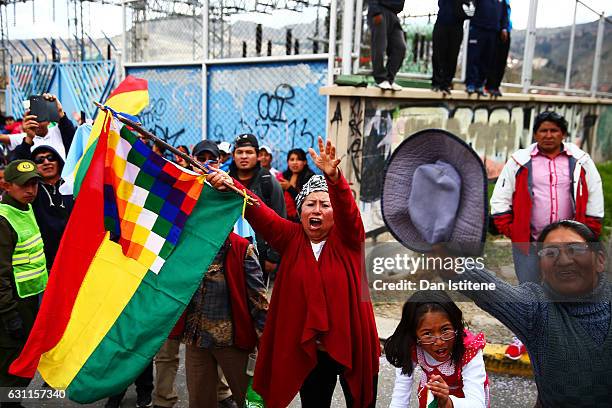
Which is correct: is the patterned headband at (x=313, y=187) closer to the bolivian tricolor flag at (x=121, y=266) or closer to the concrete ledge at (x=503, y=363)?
the bolivian tricolor flag at (x=121, y=266)

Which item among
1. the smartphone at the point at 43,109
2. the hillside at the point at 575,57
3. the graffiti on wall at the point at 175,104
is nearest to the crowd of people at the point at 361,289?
the smartphone at the point at 43,109

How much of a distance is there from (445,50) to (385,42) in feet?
3.61

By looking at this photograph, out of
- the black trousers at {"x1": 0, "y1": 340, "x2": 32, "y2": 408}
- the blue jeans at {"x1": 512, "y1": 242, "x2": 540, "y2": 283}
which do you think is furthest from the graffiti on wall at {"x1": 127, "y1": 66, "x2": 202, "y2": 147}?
the blue jeans at {"x1": 512, "y1": 242, "x2": 540, "y2": 283}

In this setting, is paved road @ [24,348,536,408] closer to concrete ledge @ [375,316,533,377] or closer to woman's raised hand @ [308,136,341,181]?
concrete ledge @ [375,316,533,377]

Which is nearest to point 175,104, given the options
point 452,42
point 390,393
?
point 452,42

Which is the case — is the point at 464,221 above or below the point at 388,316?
above

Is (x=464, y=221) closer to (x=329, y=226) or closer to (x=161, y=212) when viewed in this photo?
(x=329, y=226)

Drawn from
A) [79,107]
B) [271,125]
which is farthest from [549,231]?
[79,107]

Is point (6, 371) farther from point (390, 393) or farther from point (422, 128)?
point (422, 128)

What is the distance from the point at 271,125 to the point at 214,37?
222 centimetres

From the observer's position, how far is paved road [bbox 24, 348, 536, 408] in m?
3.95

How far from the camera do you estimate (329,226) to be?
9.55 ft

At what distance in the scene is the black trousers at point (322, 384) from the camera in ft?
9.47

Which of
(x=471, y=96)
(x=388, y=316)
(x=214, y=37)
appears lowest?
(x=388, y=316)
